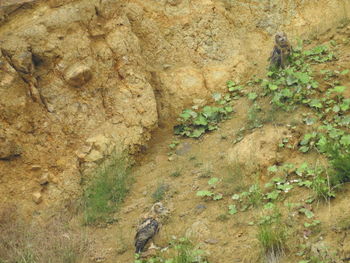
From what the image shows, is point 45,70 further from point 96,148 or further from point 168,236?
point 168,236

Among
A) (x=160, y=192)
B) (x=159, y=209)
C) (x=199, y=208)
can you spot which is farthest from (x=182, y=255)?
(x=160, y=192)

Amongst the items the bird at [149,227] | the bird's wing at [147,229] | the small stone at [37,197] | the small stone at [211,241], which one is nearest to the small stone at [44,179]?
the small stone at [37,197]

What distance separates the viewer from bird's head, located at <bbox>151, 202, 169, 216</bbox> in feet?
18.0

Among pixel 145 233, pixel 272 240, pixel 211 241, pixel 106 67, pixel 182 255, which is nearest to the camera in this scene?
pixel 272 240

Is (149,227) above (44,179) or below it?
below

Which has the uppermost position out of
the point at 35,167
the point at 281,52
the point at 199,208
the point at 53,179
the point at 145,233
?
the point at 281,52

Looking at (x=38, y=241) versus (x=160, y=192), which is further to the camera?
(x=160, y=192)

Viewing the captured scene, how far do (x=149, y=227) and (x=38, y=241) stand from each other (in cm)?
134

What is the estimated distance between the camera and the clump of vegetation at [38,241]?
506 centimetres

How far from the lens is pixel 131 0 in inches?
311

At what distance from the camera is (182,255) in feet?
14.1

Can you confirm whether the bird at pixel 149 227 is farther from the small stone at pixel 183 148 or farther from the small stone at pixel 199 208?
the small stone at pixel 183 148

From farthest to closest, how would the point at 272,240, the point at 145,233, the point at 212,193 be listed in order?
the point at 212,193 → the point at 145,233 → the point at 272,240

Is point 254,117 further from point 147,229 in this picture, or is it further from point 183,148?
point 147,229
